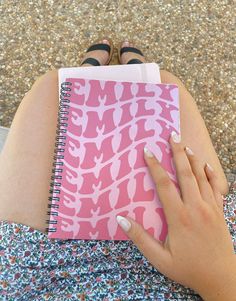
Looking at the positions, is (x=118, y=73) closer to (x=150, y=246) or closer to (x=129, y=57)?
(x=129, y=57)

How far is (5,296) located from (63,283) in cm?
11

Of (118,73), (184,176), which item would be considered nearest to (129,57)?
(118,73)

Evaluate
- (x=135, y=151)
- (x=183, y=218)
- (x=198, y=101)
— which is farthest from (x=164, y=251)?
(x=198, y=101)

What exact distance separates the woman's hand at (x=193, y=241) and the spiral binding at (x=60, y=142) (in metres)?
0.18

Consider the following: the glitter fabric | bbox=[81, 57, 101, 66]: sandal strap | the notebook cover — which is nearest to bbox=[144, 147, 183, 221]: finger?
the glitter fabric

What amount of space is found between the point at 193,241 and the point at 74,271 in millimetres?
255

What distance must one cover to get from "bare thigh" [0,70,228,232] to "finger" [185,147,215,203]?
0.10m

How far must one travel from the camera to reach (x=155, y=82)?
0.99 m

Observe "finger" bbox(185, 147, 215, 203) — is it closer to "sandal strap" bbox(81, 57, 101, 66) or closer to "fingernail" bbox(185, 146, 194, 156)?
"fingernail" bbox(185, 146, 194, 156)

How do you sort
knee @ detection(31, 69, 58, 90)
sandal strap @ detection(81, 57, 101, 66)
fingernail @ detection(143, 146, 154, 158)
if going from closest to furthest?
fingernail @ detection(143, 146, 154, 158) → knee @ detection(31, 69, 58, 90) → sandal strap @ detection(81, 57, 101, 66)

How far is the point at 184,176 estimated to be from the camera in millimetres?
801

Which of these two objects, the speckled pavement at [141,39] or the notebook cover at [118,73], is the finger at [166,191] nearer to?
the notebook cover at [118,73]

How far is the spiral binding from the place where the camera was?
0.87m

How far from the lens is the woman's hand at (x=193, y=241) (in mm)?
743
